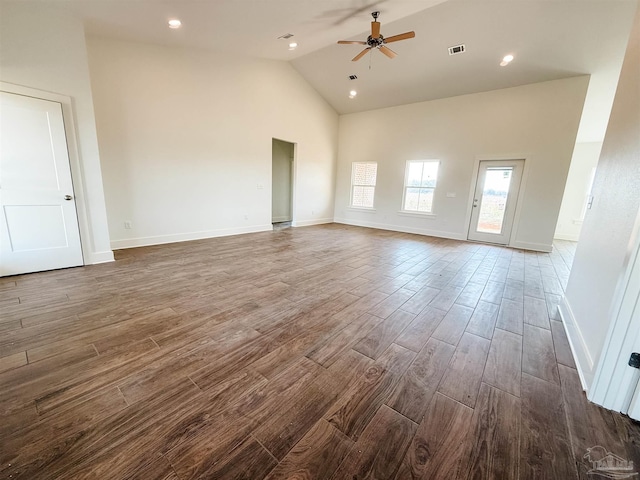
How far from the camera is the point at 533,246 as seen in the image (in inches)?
211

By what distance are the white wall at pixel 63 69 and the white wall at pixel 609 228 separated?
5349 mm

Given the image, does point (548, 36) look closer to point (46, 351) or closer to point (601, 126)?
point (601, 126)

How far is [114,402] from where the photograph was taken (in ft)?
4.32

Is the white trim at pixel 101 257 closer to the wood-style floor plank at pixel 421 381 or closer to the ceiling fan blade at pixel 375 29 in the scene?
the wood-style floor plank at pixel 421 381

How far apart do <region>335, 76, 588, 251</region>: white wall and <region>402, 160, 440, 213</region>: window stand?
0.17 metres

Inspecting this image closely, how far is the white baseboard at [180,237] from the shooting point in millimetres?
4273

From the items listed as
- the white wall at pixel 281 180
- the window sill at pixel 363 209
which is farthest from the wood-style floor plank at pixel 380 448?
the white wall at pixel 281 180

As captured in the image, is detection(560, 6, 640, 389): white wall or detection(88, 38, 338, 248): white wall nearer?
detection(560, 6, 640, 389): white wall

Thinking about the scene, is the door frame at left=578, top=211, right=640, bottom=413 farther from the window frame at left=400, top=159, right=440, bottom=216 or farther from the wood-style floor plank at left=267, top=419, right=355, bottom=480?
the window frame at left=400, top=159, right=440, bottom=216

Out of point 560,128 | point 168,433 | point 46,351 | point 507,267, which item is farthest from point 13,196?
point 560,128

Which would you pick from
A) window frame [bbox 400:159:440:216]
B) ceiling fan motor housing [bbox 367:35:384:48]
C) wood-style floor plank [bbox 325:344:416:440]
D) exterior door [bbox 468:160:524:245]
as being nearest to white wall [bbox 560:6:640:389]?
wood-style floor plank [bbox 325:344:416:440]

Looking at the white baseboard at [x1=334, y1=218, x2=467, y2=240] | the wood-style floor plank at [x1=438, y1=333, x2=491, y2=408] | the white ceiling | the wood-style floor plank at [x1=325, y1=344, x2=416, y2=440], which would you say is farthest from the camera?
the white baseboard at [x1=334, y1=218, x2=467, y2=240]

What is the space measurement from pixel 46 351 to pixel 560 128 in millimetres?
8019

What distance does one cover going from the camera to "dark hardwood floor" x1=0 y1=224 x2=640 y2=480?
1059 millimetres
